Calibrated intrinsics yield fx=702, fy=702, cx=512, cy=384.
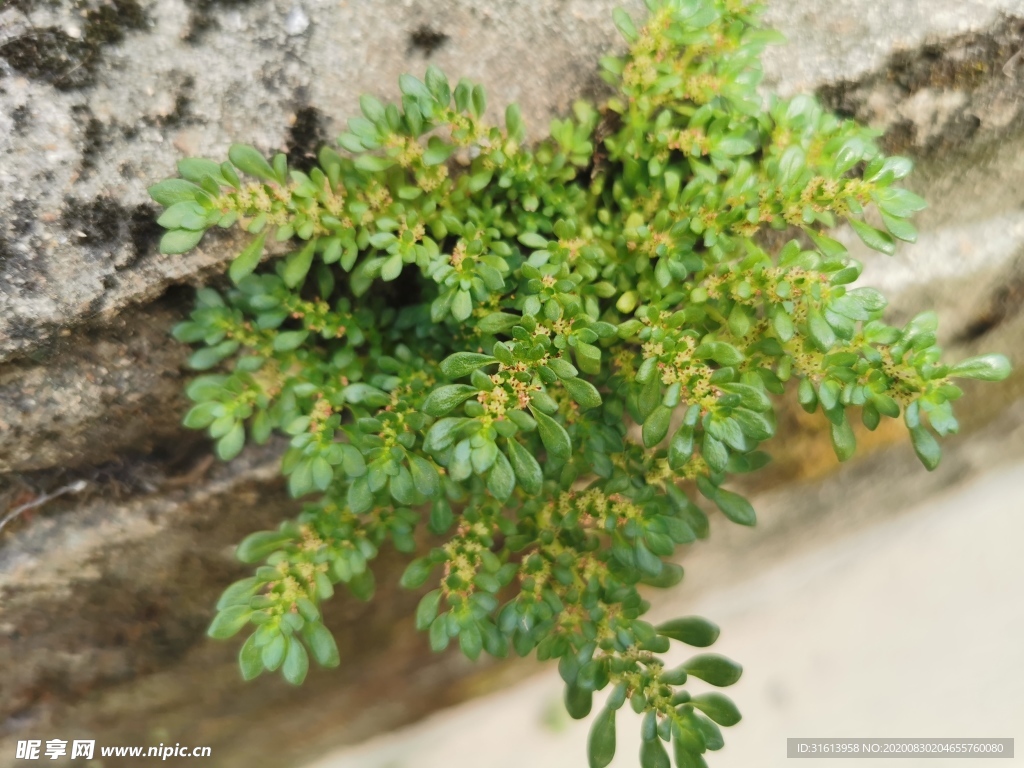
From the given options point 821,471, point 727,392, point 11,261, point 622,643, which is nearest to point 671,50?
point 727,392

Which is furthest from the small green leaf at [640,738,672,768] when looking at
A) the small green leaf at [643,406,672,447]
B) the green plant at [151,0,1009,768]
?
the small green leaf at [643,406,672,447]

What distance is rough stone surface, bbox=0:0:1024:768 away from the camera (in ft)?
4.03

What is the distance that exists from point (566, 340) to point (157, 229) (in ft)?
2.57

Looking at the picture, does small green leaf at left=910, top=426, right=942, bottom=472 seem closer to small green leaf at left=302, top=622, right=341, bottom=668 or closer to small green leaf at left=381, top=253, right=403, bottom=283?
small green leaf at left=381, top=253, right=403, bottom=283

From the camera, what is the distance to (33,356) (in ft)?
4.28

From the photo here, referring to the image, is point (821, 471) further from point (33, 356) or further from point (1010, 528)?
point (33, 356)

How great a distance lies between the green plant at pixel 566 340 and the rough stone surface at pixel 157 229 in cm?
14

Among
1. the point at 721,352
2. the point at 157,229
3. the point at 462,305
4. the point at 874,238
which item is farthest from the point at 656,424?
the point at 157,229

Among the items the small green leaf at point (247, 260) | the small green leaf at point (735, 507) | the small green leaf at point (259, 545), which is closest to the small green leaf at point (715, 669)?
the small green leaf at point (735, 507)

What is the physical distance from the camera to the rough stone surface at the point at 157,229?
1229mm

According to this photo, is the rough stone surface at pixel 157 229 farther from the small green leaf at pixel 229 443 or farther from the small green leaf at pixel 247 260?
the small green leaf at pixel 229 443

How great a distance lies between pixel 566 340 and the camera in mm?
1136

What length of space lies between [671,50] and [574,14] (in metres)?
0.23

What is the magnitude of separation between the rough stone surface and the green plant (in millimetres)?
136
